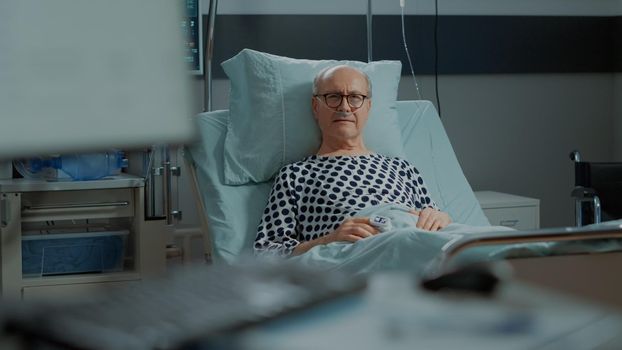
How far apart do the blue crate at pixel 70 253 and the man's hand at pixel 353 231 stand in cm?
103

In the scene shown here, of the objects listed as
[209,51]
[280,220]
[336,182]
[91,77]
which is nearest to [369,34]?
[209,51]

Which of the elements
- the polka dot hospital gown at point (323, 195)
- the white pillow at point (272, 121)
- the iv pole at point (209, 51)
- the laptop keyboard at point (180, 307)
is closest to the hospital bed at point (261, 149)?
the white pillow at point (272, 121)

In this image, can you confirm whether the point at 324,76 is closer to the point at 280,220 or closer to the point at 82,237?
the point at 280,220

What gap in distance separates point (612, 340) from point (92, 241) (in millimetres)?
2793

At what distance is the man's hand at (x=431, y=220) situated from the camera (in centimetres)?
230

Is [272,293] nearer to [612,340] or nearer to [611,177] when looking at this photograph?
[612,340]

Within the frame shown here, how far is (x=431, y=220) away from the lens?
2322 millimetres

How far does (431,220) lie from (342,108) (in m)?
0.52

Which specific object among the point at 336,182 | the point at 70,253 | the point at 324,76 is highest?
the point at 324,76

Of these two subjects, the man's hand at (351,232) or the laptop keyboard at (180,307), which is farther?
the man's hand at (351,232)

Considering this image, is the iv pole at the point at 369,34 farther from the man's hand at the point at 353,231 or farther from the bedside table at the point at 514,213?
the man's hand at the point at 353,231

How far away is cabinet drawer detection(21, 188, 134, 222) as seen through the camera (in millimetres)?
2877

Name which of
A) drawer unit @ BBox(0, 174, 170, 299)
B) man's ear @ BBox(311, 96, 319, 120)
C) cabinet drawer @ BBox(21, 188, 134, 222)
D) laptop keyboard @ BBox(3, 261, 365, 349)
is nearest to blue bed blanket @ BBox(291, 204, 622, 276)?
man's ear @ BBox(311, 96, 319, 120)

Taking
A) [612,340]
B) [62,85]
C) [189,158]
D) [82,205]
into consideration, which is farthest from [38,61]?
[82,205]
